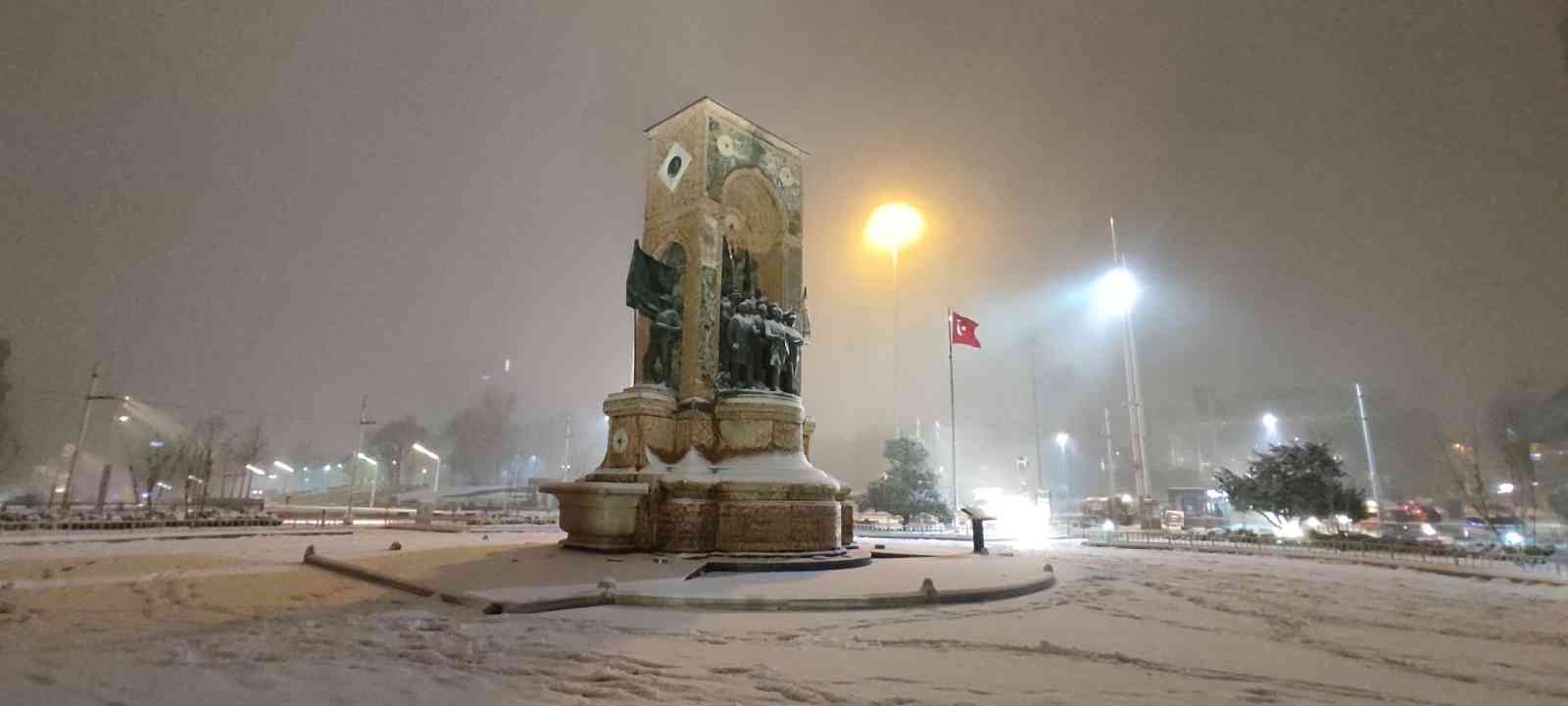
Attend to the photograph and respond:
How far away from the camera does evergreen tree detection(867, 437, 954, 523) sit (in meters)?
38.2

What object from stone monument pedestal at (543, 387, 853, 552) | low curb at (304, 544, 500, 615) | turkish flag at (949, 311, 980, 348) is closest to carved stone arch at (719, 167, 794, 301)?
stone monument pedestal at (543, 387, 853, 552)

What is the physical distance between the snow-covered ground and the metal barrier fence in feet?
31.8

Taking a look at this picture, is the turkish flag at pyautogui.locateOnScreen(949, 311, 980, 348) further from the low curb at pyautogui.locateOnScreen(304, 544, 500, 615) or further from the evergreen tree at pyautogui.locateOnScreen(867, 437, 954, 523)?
the low curb at pyautogui.locateOnScreen(304, 544, 500, 615)

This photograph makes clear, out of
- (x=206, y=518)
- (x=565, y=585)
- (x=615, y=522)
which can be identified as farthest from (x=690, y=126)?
(x=206, y=518)

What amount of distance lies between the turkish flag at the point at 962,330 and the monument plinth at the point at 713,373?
43.2ft

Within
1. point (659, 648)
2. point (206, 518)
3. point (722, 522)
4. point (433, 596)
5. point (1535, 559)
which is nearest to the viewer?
point (659, 648)

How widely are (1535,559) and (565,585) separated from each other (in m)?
21.2

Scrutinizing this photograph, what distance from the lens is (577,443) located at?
324 ft

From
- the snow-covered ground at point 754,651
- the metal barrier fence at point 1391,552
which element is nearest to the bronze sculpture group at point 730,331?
the snow-covered ground at point 754,651

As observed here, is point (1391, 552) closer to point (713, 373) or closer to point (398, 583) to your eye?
point (713, 373)

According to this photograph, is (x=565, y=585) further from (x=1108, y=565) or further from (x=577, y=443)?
(x=577, y=443)

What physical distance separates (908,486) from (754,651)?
1383 inches

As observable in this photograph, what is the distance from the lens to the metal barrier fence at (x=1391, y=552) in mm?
14602

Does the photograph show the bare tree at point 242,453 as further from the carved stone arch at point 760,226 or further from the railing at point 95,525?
the carved stone arch at point 760,226
